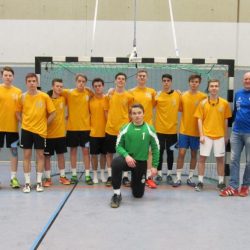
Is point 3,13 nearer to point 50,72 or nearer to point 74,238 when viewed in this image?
point 50,72

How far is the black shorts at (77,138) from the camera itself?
212 inches

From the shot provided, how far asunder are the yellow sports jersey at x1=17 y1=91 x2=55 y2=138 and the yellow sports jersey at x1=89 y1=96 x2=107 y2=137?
60 cm

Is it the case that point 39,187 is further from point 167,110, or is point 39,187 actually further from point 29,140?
point 167,110

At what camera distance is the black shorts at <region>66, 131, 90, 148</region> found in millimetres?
5391

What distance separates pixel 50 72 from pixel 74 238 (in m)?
3.48

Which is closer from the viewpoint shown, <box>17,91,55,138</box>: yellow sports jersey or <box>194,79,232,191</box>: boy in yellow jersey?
<box>17,91,55,138</box>: yellow sports jersey

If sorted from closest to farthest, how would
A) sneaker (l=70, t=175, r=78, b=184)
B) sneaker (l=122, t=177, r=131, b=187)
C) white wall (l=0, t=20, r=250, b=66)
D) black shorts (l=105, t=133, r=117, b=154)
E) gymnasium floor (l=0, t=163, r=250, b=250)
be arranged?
1. gymnasium floor (l=0, t=163, r=250, b=250)
2. black shorts (l=105, t=133, r=117, b=154)
3. sneaker (l=122, t=177, r=131, b=187)
4. sneaker (l=70, t=175, r=78, b=184)
5. white wall (l=0, t=20, r=250, b=66)

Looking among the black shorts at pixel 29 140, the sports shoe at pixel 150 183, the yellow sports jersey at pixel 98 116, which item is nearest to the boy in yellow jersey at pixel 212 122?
the sports shoe at pixel 150 183

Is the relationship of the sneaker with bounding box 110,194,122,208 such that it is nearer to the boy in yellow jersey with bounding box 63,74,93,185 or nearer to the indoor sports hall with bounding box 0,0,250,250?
the indoor sports hall with bounding box 0,0,250,250

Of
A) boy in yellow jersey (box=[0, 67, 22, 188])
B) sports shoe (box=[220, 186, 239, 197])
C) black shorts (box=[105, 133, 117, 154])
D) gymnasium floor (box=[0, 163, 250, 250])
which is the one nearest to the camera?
gymnasium floor (box=[0, 163, 250, 250])

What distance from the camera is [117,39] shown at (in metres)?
7.12

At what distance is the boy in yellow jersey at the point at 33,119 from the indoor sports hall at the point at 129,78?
240mm

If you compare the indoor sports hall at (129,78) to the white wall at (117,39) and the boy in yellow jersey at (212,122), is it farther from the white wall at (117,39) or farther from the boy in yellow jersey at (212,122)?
the boy in yellow jersey at (212,122)

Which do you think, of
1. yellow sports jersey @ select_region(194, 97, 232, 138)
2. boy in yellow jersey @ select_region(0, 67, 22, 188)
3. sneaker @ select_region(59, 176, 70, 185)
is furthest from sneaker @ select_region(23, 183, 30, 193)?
yellow sports jersey @ select_region(194, 97, 232, 138)
